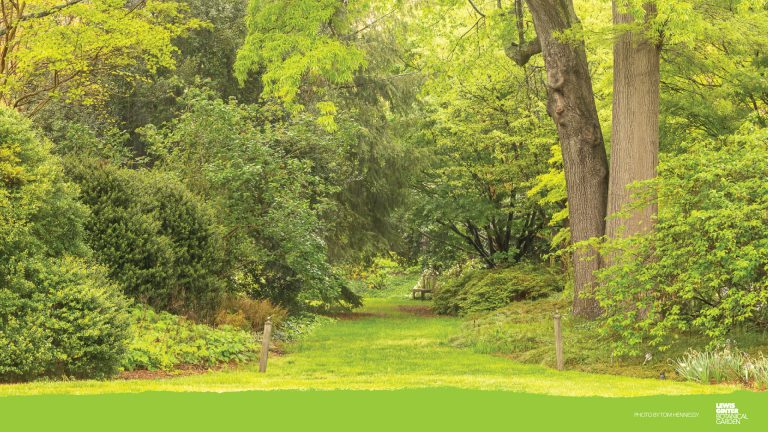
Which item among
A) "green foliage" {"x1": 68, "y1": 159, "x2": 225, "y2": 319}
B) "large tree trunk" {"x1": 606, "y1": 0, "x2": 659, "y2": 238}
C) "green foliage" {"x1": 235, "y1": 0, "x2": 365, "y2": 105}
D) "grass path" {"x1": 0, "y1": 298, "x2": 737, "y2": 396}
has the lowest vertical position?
"grass path" {"x1": 0, "y1": 298, "x2": 737, "y2": 396}

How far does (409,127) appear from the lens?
31.2 m

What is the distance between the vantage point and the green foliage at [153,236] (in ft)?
52.0

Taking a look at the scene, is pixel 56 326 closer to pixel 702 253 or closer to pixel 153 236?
pixel 153 236

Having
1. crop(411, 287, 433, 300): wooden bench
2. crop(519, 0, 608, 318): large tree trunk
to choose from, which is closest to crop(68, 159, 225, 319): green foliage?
crop(519, 0, 608, 318): large tree trunk

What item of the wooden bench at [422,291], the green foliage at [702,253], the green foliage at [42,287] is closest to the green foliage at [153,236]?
the green foliage at [42,287]

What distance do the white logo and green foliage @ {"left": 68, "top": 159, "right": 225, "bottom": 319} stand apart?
10.1m

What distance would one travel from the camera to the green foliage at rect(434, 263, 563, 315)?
85.5ft

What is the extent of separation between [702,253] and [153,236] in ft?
29.8

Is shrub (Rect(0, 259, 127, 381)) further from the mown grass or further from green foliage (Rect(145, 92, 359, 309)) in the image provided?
the mown grass

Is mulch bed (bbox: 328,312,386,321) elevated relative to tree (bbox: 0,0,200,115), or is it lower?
lower

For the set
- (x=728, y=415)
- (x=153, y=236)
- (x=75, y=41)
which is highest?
(x=75, y=41)

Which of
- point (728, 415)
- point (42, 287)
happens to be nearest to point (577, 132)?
point (728, 415)

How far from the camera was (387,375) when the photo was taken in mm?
13188

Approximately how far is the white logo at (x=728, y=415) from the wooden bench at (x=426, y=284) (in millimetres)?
30136
